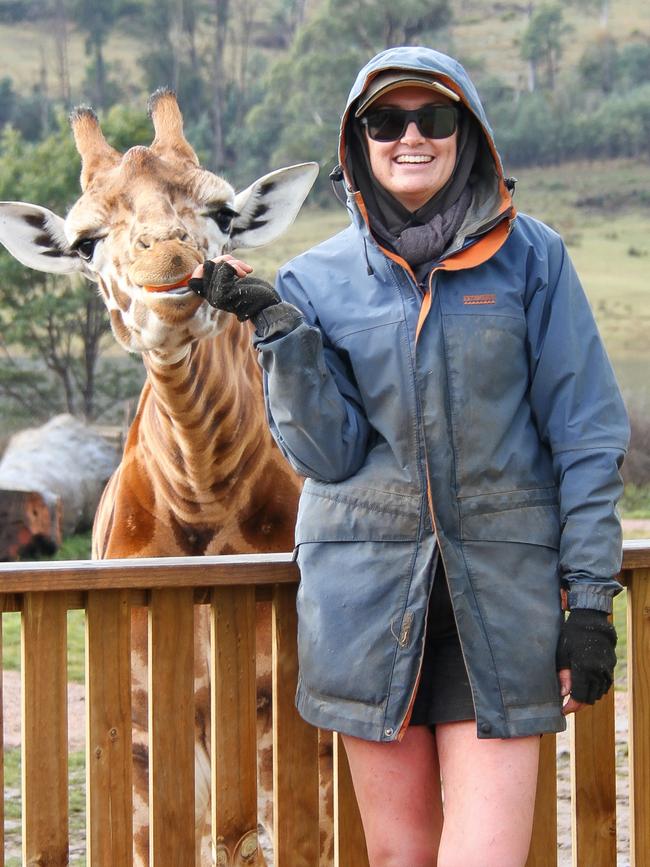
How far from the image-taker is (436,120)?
269 cm

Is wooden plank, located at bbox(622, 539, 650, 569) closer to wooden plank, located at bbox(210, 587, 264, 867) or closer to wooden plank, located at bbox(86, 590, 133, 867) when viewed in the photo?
wooden plank, located at bbox(210, 587, 264, 867)

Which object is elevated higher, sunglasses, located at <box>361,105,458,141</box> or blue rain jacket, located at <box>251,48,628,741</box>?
sunglasses, located at <box>361,105,458,141</box>

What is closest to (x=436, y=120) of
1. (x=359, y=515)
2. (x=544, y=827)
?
(x=359, y=515)

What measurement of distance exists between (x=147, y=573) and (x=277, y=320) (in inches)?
28.7

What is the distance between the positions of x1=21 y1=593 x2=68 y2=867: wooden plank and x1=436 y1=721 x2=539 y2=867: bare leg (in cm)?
94

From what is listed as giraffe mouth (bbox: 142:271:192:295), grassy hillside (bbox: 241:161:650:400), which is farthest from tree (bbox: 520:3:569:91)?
giraffe mouth (bbox: 142:271:192:295)

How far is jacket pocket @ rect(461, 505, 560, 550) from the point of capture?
2.60 m

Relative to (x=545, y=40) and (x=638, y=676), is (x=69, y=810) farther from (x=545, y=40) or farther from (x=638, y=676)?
(x=545, y=40)

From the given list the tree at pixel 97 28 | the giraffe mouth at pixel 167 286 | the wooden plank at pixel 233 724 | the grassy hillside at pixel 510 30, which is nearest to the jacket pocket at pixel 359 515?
the wooden plank at pixel 233 724

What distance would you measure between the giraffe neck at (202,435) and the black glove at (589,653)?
2.11 meters

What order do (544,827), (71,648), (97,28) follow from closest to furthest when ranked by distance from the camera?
(544,827)
(71,648)
(97,28)

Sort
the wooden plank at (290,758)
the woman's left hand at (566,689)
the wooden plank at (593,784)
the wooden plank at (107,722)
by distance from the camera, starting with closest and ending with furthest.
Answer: the woman's left hand at (566,689) → the wooden plank at (107,722) → the wooden plank at (290,758) → the wooden plank at (593,784)

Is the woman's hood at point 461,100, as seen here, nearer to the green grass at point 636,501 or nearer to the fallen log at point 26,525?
the fallen log at point 26,525

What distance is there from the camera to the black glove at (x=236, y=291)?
104 inches
